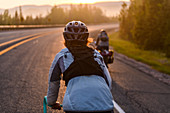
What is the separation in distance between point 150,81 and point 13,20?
8003cm

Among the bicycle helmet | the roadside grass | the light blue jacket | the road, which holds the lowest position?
the roadside grass

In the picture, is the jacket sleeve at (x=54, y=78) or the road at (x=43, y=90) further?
the road at (x=43, y=90)

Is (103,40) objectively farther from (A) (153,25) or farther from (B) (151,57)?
(A) (153,25)

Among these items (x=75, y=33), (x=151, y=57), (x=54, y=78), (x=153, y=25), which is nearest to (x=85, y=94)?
(x=54, y=78)

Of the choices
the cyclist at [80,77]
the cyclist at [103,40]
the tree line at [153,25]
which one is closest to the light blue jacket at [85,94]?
the cyclist at [80,77]

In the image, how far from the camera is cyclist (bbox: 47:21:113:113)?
6.71ft

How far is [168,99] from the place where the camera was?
5.97 meters

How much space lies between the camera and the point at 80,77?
86.5 inches

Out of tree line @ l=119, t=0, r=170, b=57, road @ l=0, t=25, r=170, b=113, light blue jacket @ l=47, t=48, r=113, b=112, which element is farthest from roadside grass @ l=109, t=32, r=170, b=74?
light blue jacket @ l=47, t=48, r=113, b=112

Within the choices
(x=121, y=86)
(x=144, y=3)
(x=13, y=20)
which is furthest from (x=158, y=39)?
(x=13, y=20)

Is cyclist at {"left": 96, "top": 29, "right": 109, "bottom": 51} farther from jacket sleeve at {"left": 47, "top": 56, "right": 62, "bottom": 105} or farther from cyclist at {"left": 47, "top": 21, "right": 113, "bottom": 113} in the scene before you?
jacket sleeve at {"left": 47, "top": 56, "right": 62, "bottom": 105}

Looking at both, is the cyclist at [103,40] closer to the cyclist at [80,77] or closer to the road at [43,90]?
the road at [43,90]

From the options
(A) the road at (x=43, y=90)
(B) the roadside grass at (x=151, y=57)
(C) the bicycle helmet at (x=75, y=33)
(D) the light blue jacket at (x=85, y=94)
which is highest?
(C) the bicycle helmet at (x=75, y=33)

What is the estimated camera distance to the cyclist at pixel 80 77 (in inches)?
80.5
